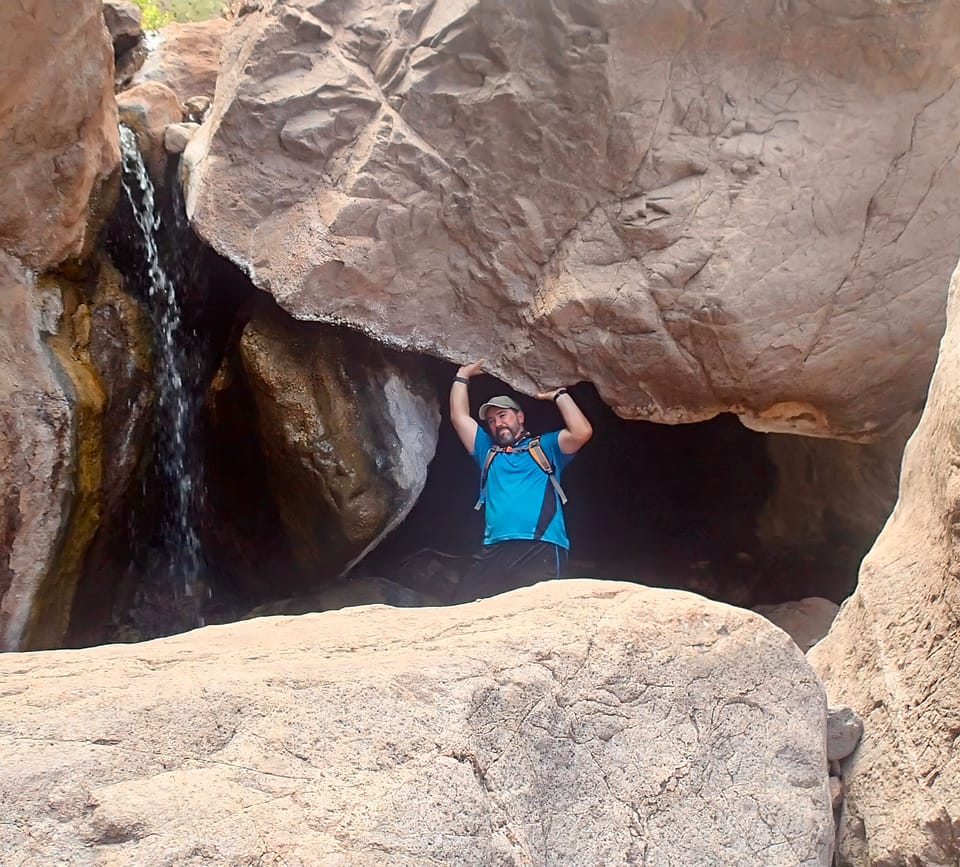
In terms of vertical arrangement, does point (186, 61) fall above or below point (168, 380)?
above

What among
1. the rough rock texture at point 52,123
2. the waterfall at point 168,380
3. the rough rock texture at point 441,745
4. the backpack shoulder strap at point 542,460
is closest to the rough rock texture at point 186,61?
the waterfall at point 168,380

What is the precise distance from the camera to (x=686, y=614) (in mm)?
1841

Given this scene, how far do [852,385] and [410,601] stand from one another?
245 centimetres

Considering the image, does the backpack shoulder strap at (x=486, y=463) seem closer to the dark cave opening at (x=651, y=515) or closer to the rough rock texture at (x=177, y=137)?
Result: the dark cave opening at (x=651, y=515)

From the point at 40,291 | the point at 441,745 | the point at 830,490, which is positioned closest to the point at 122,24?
the point at 40,291

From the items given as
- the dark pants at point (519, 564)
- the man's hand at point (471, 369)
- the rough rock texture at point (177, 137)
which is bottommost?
the dark pants at point (519, 564)

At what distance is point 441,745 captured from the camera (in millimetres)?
1511

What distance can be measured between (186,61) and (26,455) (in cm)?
305

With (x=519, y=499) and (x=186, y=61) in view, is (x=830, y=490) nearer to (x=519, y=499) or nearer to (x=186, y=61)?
(x=519, y=499)

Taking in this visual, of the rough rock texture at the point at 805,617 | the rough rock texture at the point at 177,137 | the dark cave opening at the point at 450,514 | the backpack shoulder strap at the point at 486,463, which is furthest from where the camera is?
the rough rock texture at the point at 177,137

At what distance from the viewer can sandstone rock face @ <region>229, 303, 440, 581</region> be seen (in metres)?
4.23

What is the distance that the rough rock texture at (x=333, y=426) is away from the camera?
167 inches

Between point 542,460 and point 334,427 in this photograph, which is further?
point 334,427

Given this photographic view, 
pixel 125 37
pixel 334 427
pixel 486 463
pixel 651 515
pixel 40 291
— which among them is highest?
pixel 125 37
